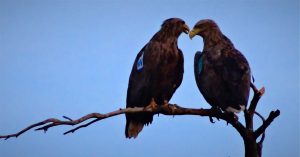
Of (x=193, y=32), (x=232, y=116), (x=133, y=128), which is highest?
(x=193, y=32)

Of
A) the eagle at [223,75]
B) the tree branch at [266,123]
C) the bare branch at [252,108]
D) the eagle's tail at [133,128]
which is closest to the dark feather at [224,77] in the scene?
the eagle at [223,75]

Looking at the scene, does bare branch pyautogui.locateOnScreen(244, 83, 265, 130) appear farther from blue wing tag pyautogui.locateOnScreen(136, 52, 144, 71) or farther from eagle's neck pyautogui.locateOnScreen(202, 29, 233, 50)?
blue wing tag pyautogui.locateOnScreen(136, 52, 144, 71)

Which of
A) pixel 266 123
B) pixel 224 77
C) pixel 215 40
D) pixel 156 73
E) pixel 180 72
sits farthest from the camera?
pixel 180 72

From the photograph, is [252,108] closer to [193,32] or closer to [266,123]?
[266,123]

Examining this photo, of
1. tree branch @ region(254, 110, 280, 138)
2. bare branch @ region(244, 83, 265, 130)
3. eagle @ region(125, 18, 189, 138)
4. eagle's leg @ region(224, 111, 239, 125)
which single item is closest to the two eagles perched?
eagle @ region(125, 18, 189, 138)

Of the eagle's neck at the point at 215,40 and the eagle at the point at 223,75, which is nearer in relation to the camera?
the eagle at the point at 223,75

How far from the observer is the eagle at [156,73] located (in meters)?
5.87

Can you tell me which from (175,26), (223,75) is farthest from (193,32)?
(223,75)

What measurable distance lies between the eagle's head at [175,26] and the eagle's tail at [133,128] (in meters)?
1.38

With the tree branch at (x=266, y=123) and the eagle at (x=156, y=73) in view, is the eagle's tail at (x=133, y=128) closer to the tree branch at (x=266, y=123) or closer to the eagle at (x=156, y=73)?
the eagle at (x=156, y=73)

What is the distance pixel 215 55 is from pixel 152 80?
2.98 feet

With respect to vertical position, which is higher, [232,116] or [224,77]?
[224,77]

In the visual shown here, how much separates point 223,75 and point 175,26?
1.15 metres

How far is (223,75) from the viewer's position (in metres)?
5.45
